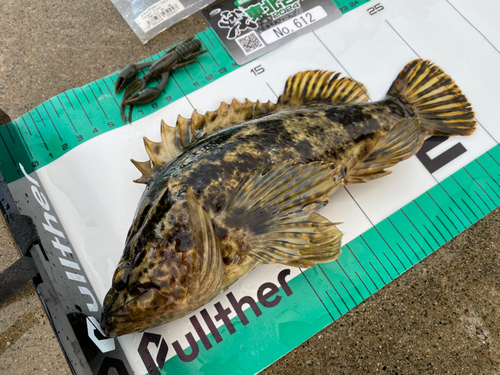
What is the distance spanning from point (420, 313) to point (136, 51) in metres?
2.84

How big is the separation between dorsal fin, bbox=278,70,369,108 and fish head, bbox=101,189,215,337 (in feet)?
3.73

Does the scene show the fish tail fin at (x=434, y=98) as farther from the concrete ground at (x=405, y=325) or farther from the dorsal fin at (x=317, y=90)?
the concrete ground at (x=405, y=325)

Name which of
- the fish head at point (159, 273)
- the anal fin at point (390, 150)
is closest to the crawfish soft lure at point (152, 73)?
the fish head at point (159, 273)

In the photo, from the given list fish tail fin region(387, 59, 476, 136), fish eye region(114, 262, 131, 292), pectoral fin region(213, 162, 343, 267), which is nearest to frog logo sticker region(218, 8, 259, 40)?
fish tail fin region(387, 59, 476, 136)

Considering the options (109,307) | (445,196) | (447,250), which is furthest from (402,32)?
(109,307)

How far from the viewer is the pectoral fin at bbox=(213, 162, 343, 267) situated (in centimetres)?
166

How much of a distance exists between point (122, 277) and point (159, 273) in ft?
0.62

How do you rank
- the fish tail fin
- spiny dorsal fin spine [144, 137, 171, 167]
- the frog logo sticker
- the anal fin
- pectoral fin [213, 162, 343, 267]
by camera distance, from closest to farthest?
pectoral fin [213, 162, 343, 267]
spiny dorsal fin spine [144, 137, 171, 167]
the anal fin
the fish tail fin
the frog logo sticker

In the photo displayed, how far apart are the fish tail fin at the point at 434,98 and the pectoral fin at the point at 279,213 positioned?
1121 mm

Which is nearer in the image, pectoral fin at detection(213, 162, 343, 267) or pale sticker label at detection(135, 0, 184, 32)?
pectoral fin at detection(213, 162, 343, 267)

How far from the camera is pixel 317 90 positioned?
2355mm

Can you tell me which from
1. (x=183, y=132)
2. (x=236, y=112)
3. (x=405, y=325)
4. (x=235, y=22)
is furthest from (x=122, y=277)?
(x=235, y=22)

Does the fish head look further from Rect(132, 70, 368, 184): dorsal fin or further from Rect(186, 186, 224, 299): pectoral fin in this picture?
Rect(132, 70, 368, 184): dorsal fin

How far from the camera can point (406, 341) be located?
2.23 meters
